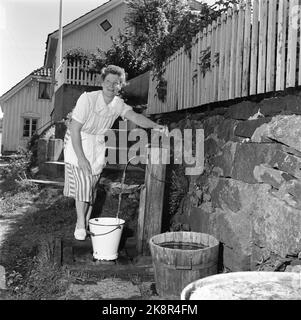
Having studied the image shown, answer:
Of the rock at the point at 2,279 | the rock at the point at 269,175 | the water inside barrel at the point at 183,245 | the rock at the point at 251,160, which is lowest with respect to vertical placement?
the rock at the point at 2,279

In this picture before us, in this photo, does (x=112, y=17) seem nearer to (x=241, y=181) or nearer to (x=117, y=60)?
(x=117, y=60)

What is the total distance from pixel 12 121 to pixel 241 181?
71.6 feet

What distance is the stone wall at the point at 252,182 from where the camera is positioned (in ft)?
9.67

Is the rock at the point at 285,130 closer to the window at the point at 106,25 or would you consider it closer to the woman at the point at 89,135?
the woman at the point at 89,135

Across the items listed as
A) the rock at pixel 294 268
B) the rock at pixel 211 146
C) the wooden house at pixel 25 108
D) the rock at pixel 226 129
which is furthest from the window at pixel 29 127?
the rock at pixel 294 268

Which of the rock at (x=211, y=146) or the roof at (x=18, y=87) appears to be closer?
the rock at (x=211, y=146)

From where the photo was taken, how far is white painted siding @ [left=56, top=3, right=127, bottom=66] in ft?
65.2

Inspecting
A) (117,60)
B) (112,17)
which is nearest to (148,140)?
(117,60)

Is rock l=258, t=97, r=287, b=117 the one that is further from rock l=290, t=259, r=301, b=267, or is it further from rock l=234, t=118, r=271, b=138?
rock l=290, t=259, r=301, b=267

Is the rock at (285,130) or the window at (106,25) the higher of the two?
the window at (106,25)

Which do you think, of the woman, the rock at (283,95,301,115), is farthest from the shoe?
the rock at (283,95,301,115)

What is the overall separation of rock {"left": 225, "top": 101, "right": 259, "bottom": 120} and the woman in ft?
2.50

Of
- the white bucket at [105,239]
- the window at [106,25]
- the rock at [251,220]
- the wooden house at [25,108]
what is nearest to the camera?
the rock at [251,220]

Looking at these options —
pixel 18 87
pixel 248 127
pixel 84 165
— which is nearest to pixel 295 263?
pixel 248 127
